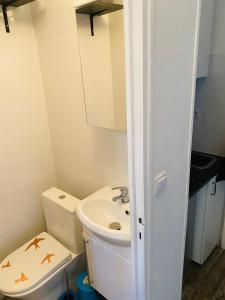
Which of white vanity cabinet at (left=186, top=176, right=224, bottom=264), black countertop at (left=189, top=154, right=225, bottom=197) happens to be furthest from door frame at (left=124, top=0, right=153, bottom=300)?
white vanity cabinet at (left=186, top=176, right=224, bottom=264)

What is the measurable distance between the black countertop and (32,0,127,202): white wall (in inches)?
17.0

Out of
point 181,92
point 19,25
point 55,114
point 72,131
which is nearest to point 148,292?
point 181,92

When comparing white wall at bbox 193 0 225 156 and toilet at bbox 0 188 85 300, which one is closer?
toilet at bbox 0 188 85 300

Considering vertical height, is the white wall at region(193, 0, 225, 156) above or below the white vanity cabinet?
above

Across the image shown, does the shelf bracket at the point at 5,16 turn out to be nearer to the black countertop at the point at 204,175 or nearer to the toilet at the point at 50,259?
the toilet at the point at 50,259

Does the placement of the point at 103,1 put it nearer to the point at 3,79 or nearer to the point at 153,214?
the point at 3,79

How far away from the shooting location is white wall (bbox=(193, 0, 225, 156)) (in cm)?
160

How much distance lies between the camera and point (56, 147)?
1.89 metres

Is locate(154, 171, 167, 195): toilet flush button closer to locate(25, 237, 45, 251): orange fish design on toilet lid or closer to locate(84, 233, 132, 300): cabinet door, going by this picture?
locate(84, 233, 132, 300): cabinet door

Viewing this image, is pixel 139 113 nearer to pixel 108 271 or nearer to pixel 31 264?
pixel 108 271

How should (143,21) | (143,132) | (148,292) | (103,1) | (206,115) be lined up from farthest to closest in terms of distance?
Answer: (206,115) → (103,1) → (148,292) → (143,132) → (143,21)

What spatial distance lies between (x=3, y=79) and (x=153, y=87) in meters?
1.16

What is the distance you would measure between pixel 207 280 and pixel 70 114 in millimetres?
1624

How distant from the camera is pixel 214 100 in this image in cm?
177
